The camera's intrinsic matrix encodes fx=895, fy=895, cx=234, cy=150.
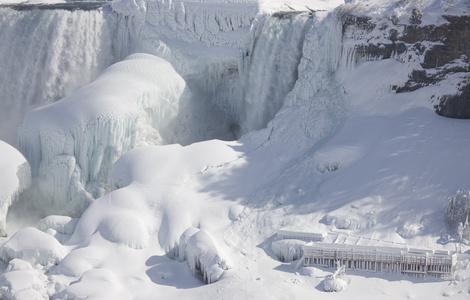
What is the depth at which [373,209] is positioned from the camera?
1471 cm

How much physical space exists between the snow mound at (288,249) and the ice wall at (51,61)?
24.3 ft

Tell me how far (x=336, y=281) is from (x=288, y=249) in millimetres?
1161

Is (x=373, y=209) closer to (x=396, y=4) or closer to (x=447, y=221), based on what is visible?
(x=447, y=221)

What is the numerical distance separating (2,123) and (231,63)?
5.30 m

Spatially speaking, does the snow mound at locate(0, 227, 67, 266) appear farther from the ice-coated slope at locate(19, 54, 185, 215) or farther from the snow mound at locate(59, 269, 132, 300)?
the ice-coated slope at locate(19, 54, 185, 215)

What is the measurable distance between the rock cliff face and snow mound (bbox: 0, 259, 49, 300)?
7145mm

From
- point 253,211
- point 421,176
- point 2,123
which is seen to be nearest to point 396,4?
point 421,176

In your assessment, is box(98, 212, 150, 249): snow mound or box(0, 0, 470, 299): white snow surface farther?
box(98, 212, 150, 249): snow mound

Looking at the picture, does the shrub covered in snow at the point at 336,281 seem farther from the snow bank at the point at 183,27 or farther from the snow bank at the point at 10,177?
the snow bank at the point at 183,27

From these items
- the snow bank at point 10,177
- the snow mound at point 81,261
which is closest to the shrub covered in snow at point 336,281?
the snow mound at point 81,261

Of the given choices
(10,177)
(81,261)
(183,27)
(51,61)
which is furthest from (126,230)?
(51,61)

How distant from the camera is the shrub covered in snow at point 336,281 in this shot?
13.3 m

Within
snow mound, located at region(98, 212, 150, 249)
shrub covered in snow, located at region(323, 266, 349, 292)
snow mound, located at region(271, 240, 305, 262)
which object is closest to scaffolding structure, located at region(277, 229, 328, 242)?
snow mound, located at region(271, 240, 305, 262)

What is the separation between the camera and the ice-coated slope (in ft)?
54.9
